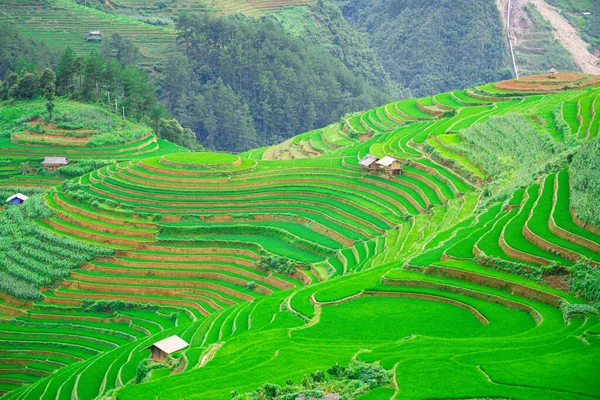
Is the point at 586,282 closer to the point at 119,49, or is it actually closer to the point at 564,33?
the point at 119,49

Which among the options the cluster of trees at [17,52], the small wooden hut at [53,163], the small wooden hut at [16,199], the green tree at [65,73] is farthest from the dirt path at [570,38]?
the small wooden hut at [16,199]

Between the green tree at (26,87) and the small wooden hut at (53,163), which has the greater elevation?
the green tree at (26,87)

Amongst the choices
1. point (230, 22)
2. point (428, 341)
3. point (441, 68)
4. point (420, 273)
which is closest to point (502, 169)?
point (420, 273)

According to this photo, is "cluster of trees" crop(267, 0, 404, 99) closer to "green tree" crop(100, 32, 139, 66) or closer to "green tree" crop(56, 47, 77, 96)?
"green tree" crop(100, 32, 139, 66)

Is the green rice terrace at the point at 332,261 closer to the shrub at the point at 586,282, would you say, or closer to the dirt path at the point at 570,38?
the shrub at the point at 586,282

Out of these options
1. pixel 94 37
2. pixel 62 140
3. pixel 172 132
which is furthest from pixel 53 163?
pixel 94 37

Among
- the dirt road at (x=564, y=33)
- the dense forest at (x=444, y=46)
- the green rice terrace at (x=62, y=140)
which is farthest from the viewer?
the dense forest at (x=444, y=46)

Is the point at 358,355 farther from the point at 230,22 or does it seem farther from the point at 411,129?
the point at 230,22

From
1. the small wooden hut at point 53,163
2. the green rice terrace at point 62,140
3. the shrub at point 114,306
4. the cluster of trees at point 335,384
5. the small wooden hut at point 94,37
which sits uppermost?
the small wooden hut at point 94,37
